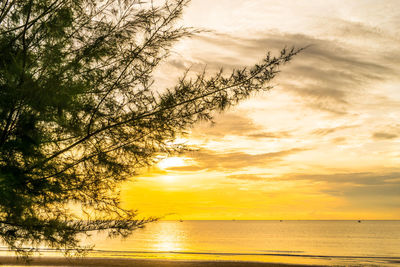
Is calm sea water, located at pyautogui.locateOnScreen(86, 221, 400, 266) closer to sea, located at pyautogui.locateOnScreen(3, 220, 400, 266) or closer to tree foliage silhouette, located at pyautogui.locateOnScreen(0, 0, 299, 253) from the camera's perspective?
sea, located at pyautogui.locateOnScreen(3, 220, 400, 266)

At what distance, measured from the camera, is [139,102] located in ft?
15.3

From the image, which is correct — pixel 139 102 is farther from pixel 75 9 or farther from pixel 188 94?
pixel 75 9

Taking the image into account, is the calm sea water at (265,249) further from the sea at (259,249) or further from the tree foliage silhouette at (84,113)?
the tree foliage silhouette at (84,113)

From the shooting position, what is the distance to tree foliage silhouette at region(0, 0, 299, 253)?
Answer: 399cm

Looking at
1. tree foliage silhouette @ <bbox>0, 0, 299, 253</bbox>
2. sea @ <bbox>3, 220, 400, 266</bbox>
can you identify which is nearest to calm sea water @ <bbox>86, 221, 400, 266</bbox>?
sea @ <bbox>3, 220, 400, 266</bbox>

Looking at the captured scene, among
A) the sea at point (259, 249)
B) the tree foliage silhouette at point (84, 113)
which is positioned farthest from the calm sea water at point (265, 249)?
the tree foliage silhouette at point (84, 113)

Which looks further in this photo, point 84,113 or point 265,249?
point 265,249

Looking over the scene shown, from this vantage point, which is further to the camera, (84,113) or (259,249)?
(259,249)

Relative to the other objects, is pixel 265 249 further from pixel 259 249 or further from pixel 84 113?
pixel 84 113

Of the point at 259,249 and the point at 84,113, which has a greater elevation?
the point at 84,113

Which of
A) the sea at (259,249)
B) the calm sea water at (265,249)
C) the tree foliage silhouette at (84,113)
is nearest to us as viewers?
the tree foliage silhouette at (84,113)

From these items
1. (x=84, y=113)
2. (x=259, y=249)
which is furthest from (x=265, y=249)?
(x=84, y=113)

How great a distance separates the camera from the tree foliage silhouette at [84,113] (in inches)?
157

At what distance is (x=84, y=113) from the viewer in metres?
4.40
